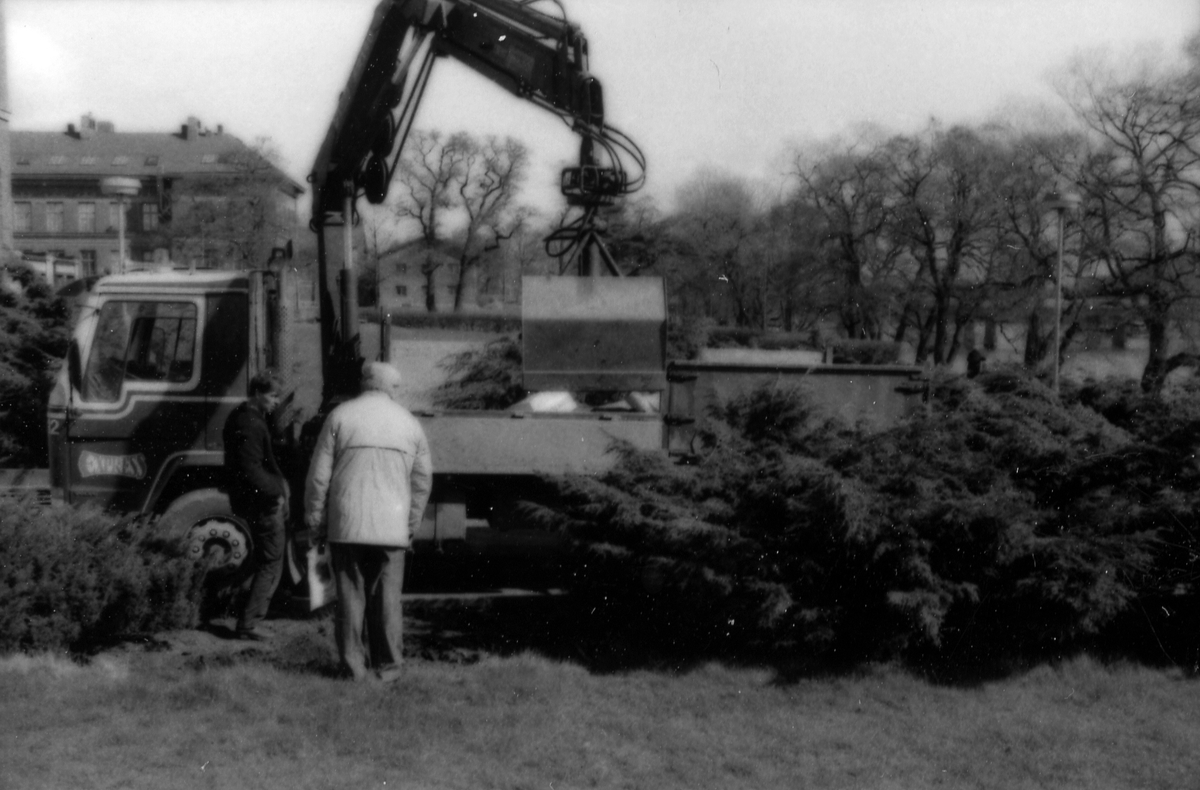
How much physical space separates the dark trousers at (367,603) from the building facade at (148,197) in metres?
19.1

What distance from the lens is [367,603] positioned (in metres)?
6.42

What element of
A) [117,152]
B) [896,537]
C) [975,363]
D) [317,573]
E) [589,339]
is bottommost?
[317,573]

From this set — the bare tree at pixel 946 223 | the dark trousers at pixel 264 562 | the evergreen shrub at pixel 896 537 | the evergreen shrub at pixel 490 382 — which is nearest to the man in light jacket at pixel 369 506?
the evergreen shrub at pixel 896 537

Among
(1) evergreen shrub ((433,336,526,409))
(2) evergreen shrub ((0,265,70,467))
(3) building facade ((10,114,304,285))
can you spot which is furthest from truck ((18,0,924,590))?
(3) building facade ((10,114,304,285))

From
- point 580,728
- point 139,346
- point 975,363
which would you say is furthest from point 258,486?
point 975,363

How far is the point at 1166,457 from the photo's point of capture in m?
6.86

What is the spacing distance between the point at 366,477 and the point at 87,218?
4345 centimetres

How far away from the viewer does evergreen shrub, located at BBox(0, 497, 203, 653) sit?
6430 millimetres

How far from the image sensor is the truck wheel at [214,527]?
8.69 m

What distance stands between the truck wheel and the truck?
0.01 meters

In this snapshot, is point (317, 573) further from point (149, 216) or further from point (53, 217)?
point (53, 217)

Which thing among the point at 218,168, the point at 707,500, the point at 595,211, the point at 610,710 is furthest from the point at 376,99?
the point at 218,168

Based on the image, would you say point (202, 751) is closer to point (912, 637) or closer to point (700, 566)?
point (700, 566)

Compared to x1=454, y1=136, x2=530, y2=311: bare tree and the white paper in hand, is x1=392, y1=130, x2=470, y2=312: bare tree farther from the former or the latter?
the white paper in hand
